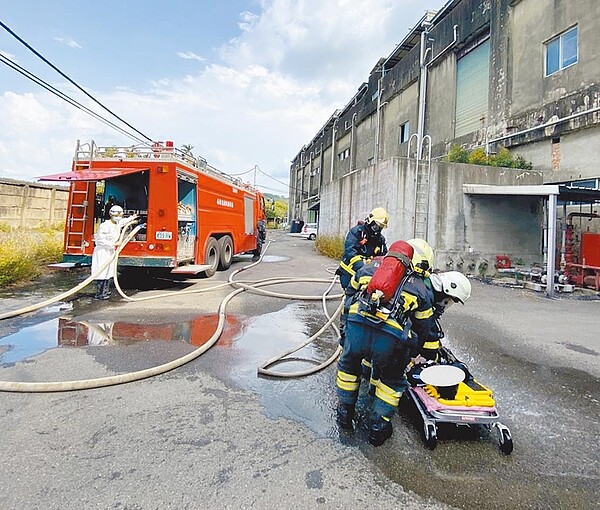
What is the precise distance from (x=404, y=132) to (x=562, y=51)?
1035 cm

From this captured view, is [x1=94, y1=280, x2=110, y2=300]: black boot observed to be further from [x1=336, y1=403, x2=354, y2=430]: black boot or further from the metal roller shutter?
the metal roller shutter

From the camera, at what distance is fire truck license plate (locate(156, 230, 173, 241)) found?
7406 mm

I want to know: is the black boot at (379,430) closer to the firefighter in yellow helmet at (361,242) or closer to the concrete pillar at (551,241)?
the firefighter in yellow helmet at (361,242)

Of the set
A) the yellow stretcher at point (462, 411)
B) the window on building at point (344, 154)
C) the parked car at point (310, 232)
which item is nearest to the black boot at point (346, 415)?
the yellow stretcher at point (462, 411)

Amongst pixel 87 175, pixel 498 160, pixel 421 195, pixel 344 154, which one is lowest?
pixel 87 175

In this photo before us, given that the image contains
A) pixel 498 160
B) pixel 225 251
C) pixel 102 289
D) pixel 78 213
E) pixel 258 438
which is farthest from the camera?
pixel 498 160

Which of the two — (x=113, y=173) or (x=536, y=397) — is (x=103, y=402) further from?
(x=113, y=173)

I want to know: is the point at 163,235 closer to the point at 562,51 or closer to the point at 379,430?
the point at 379,430

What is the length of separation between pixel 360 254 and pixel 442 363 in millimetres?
1697

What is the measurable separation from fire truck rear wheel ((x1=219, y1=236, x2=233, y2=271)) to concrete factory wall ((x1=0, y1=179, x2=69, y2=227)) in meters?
7.77

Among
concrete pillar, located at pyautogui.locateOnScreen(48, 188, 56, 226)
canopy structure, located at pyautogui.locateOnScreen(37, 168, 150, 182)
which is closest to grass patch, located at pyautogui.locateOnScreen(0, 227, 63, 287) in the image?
canopy structure, located at pyautogui.locateOnScreen(37, 168, 150, 182)

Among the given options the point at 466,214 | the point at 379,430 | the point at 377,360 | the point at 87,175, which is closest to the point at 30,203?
the point at 87,175

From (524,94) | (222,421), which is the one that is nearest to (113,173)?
(222,421)

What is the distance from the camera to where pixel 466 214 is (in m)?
11.1
